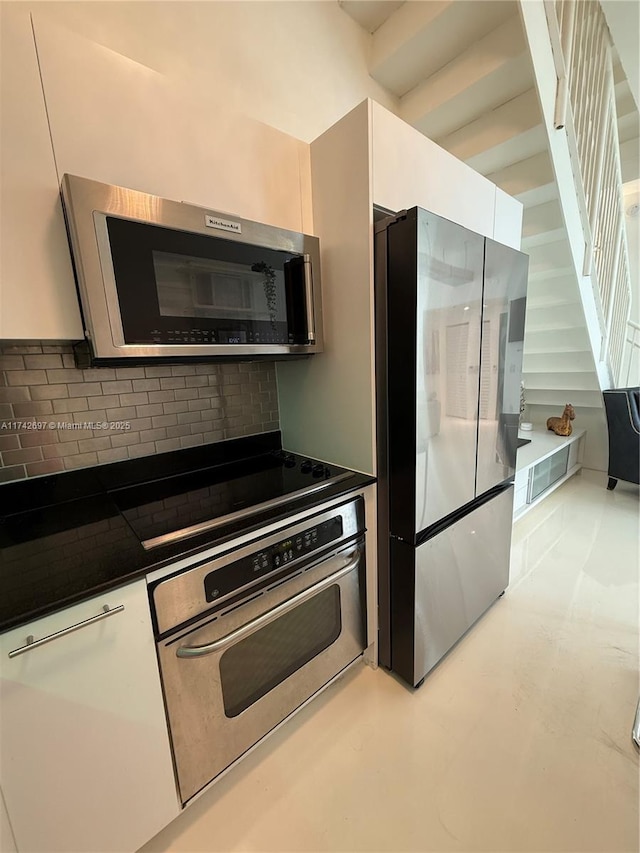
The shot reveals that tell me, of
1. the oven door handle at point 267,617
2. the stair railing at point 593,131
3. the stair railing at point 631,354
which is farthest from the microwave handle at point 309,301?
the stair railing at point 631,354

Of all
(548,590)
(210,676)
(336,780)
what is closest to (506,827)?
(336,780)

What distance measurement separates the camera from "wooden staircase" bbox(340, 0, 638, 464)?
1673mm

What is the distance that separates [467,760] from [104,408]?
Result: 180 centimetres

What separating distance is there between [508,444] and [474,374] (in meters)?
0.52

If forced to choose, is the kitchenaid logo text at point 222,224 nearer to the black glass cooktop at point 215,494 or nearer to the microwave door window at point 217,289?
the microwave door window at point 217,289

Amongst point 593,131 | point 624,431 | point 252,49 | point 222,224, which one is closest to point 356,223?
point 222,224

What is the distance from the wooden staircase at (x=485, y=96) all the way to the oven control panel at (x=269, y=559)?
217 cm

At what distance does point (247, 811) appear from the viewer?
1115 millimetres

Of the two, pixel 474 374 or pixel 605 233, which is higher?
pixel 605 233

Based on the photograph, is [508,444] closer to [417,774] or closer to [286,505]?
[286,505]

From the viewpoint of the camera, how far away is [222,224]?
1.10m

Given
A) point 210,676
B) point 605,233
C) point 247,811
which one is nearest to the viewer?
point 210,676

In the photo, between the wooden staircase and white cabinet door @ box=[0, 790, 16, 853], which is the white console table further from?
white cabinet door @ box=[0, 790, 16, 853]

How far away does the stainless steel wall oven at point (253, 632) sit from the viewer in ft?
3.12
